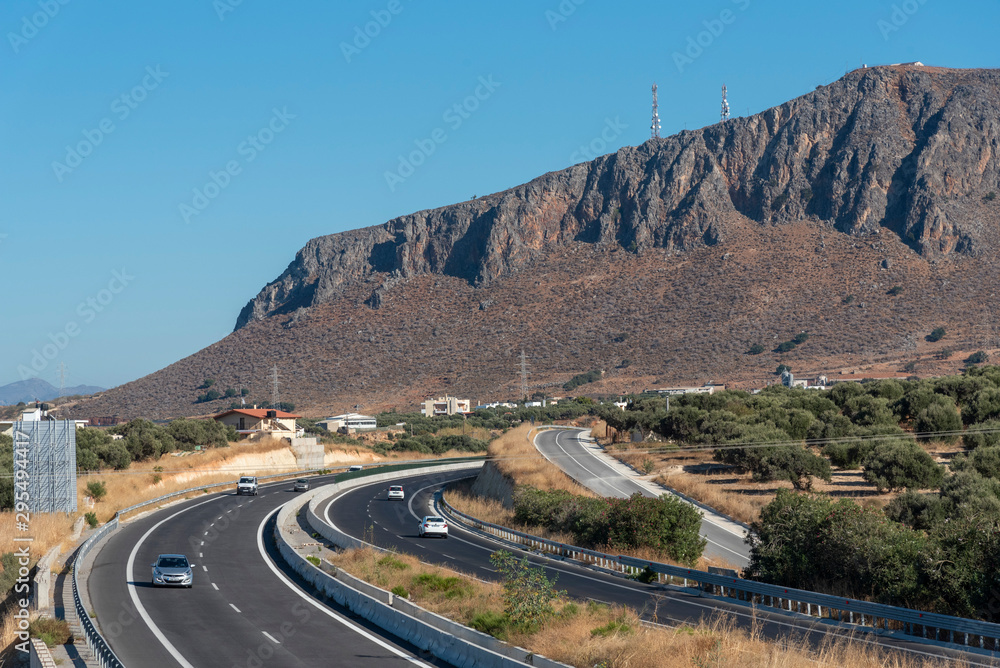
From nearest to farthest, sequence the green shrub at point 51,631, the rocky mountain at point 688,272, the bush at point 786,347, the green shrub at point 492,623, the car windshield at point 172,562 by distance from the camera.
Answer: the green shrub at point 492,623 < the green shrub at point 51,631 < the car windshield at point 172,562 < the bush at point 786,347 < the rocky mountain at point 688,272

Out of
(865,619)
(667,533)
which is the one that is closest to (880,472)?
(667,533)

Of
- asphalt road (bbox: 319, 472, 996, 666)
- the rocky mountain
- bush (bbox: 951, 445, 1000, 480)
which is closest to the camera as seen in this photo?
asphalt road (bbox: 319, 472, 996, 666)

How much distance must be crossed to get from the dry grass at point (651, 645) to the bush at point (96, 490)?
3812 centimetres

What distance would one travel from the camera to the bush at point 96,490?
52.9m

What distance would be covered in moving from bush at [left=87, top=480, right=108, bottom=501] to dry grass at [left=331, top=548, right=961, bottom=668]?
125 feet

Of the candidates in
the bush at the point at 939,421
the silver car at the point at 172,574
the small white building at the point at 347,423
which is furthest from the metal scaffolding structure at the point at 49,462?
the small white building at the point at 347,423

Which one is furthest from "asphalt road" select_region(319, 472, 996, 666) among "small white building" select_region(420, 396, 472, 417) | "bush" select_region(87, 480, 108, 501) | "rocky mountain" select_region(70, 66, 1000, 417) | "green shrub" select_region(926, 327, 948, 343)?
"green shrub" select_region(926, 327, 948, 343)

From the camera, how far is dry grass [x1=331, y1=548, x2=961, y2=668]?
13227 millimetres

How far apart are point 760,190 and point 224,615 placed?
14108 cm

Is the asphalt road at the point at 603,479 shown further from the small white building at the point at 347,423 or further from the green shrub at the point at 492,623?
the small white building at the point at 347,423

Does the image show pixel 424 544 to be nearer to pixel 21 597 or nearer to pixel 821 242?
pixel 21 597

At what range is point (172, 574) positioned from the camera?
25.9m

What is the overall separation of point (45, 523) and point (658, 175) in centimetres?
13574

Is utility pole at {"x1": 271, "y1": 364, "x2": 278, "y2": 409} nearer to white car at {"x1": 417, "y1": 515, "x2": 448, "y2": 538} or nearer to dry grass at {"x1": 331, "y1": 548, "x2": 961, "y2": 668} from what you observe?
white car at {"x1": 417, "y1": 515, "x2": 448, "y2": 538}
